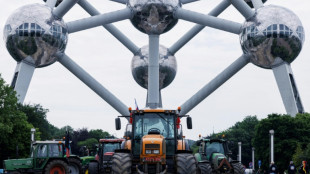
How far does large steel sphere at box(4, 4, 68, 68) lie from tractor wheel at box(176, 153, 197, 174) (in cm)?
2536

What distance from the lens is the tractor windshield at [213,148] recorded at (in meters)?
22.4

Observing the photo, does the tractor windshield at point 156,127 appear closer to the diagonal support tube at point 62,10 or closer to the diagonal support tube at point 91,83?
the diagonal support tube at point 62,10

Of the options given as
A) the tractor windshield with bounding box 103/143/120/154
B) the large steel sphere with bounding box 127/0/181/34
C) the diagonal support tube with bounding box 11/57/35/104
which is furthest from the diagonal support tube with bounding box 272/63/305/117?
the tractor windshield with bounding box 103/143/120/154

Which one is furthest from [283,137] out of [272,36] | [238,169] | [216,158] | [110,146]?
[238,169]

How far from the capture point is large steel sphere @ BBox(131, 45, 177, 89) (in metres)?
45.3

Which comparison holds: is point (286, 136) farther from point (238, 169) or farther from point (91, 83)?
point (238, 169)

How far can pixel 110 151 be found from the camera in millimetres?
22984

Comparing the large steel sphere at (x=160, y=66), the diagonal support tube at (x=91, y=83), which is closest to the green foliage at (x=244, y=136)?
the large steel sphere at (x=160, y=66)

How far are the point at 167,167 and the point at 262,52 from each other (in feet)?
81.7

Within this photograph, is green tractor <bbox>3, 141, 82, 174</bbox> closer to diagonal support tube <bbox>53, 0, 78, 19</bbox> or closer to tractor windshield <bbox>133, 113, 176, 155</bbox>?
tractor windshield <bbox>133, 113, 176, 155</bbox>

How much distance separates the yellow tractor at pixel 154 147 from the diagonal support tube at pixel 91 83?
82.0 ft

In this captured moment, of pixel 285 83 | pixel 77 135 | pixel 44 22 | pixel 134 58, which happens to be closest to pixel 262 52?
pixel 285 83

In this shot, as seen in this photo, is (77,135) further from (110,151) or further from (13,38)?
(110,151)

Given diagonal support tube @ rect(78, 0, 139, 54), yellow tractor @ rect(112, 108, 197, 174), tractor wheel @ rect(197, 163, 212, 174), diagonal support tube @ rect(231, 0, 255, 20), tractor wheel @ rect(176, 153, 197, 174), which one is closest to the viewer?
tractor wheel @ rect(176, 153, 197, 174)
